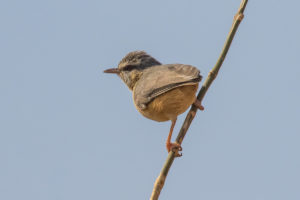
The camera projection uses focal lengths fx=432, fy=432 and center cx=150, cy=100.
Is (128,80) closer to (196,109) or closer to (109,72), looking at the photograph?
(109,72)

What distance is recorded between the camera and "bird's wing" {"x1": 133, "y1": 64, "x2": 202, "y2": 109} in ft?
21.0

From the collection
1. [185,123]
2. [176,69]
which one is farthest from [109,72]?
[185,123]

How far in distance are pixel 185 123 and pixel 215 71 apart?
0.78m

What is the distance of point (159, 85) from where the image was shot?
7.01 m

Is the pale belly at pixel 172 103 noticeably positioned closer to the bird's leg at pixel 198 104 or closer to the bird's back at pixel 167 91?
the bird's back at pixel 167 91

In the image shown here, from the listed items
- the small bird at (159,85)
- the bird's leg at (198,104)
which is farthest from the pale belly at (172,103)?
the bird's leg at (198,104)

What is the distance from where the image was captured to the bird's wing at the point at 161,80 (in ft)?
21.0

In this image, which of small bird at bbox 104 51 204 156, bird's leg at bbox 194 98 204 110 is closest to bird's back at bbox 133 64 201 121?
small bird at bbox 104 51 204 156

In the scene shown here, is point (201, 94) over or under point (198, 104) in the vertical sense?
over

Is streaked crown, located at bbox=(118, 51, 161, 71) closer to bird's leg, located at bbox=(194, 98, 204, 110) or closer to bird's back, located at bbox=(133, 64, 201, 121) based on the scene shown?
bird's back, located at bbox=(133, 64, 201, 121)

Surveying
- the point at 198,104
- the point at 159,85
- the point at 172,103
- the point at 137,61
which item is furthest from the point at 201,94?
the point at 137,61

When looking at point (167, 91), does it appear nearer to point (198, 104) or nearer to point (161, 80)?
point (161, 80)

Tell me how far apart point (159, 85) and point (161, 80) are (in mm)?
123

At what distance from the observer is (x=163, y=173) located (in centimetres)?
498
